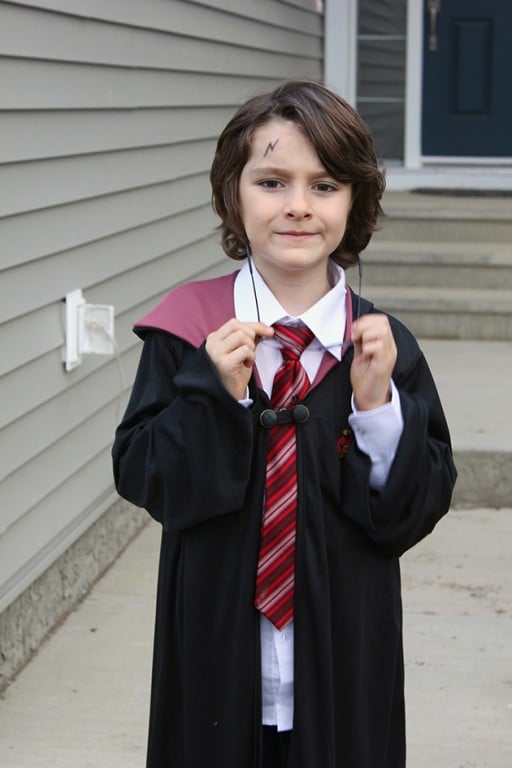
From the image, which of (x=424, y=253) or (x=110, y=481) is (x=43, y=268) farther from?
(x=424, y=253)

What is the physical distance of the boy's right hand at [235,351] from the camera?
1.79 m

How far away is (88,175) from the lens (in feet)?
12.7

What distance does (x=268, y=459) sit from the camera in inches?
75.2

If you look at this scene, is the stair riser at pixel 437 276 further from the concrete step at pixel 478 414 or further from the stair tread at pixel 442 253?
the concrete step at pixel 478 414

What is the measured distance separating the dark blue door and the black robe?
595 centimetres

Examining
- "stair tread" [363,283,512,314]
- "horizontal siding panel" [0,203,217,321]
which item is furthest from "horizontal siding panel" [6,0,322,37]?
"stair tread" [363,283,512,314]

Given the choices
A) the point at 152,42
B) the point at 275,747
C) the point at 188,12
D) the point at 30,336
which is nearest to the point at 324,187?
the point at 275,747

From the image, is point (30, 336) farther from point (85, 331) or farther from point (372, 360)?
point (372, 360)

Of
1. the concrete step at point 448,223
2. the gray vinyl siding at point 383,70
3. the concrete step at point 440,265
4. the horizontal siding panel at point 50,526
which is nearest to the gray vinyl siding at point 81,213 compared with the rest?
the horizontal siding panel at point 50,526

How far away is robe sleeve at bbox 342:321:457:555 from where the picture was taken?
1.88 metres

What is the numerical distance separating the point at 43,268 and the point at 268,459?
177 centimetres

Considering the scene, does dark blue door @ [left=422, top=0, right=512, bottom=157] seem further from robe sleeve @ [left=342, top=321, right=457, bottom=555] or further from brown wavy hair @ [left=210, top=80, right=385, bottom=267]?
robe sleeve @ [left=342, top=321, right=457, bottom=555]

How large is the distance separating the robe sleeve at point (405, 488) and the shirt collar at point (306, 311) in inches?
4.5

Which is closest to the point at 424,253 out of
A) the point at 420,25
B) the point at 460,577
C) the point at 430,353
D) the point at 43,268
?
the point at 430,353
